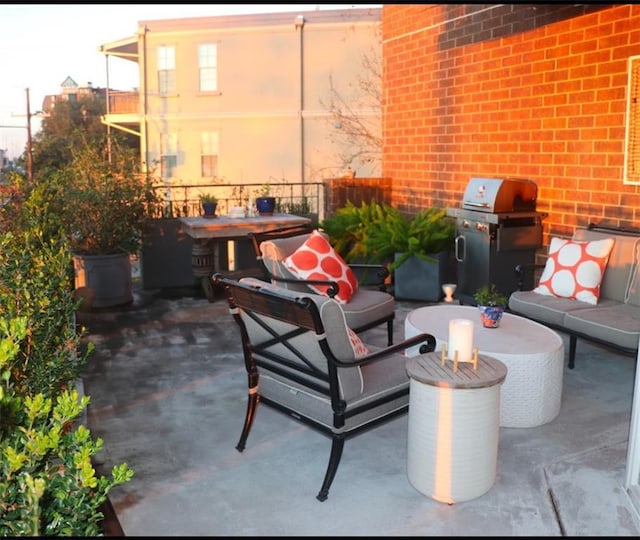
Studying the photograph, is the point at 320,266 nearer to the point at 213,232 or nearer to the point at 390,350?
the point at 390,350

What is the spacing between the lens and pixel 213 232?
23.7 ft

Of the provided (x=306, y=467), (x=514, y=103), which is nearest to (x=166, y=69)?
(x=514, y=103)

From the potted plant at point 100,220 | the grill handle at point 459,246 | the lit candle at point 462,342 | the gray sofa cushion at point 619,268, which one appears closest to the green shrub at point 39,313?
the lit candle at point 462,342

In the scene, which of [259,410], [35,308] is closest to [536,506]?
[259,410]

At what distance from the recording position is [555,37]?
644 cm

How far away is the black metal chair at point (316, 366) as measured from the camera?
3125 millimetres

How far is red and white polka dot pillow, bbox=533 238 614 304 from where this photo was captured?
5.31m

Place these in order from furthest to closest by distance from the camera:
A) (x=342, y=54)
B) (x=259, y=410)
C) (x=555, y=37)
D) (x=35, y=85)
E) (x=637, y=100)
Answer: (x=342, y=54) → (x=35, y=85) → (x=555, y=37) → (x=637, y=100) → (x=259, y=410)

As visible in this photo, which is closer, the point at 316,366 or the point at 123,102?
the point at 316,366

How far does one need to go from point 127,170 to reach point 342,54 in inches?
315

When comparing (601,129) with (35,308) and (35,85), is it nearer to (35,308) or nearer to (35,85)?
(35,308)

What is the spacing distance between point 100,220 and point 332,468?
466 cm

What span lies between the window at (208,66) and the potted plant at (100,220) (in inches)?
317

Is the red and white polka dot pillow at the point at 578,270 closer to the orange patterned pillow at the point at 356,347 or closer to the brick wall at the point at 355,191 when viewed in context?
the orange patterned pillow at the point at 356,347
